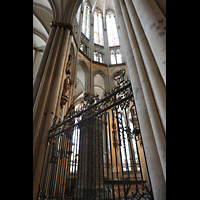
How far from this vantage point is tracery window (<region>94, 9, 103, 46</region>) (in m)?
15.3

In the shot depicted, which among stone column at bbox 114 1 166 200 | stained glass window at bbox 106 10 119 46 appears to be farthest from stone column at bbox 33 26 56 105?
stained glass window at bbox 106 10 119 46

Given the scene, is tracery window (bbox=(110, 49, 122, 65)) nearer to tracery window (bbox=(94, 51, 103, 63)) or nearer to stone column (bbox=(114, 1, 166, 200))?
tracery window (bbox=(94, 51, 103, 63))

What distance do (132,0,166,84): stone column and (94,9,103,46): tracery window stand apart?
14.1m

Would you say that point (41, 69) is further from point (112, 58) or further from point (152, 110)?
point (112, 58)

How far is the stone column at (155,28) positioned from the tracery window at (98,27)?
46.3 ft

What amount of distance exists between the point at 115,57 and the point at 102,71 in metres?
3.02

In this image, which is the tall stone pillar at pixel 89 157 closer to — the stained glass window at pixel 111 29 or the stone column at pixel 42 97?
the stone column at pixel 42 97
